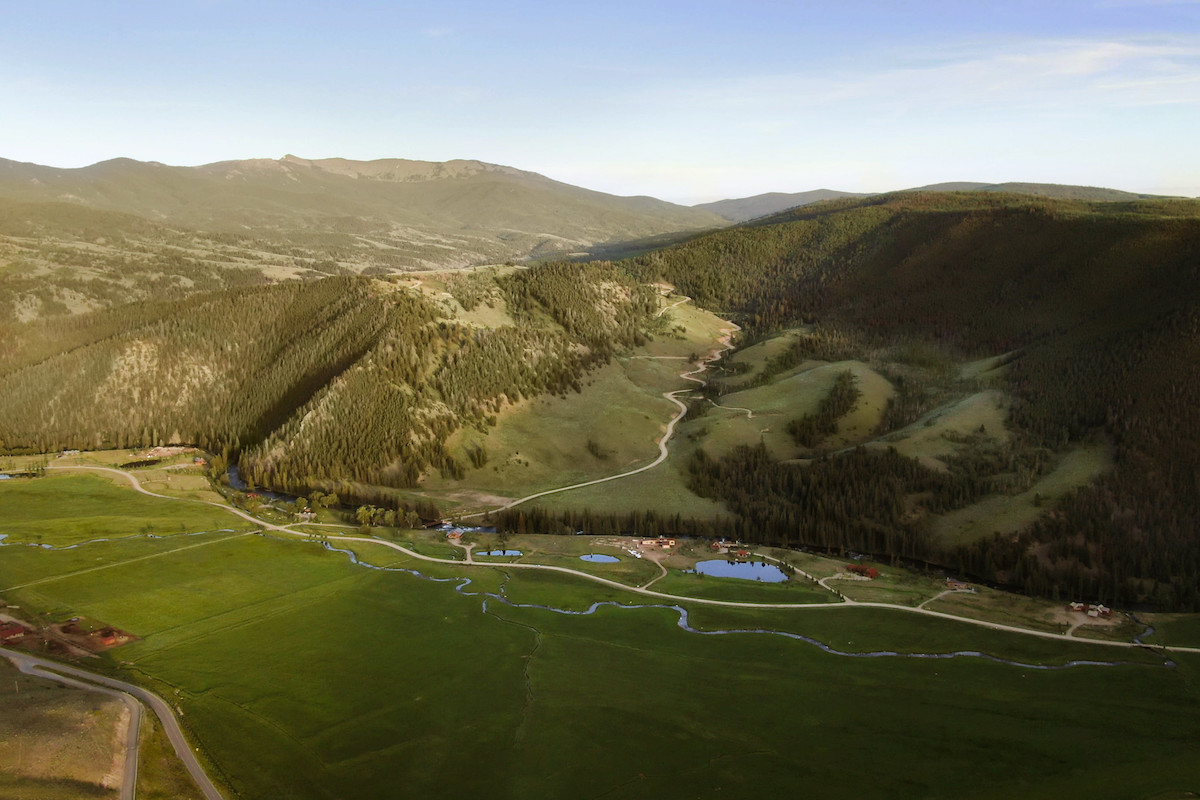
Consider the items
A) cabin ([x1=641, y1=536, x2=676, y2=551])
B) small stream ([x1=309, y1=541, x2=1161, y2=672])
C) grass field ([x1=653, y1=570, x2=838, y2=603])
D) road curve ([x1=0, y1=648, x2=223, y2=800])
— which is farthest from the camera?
cabin ([x1=641, y1=536, x2=676, y2=551])

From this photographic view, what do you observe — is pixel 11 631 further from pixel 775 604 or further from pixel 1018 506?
pixel 1018 506

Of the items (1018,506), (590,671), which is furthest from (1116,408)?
(590,671)

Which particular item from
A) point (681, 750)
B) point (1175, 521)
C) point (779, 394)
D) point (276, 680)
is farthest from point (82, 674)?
point (779, 394)

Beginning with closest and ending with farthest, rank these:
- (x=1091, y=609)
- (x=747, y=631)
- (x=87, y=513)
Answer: (x=747, y=631), (x=1091, y=609), (x=87, y=513)

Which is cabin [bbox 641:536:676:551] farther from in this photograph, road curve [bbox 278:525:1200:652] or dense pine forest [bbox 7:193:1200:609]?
road curve [bbox 278:525:1200:652]

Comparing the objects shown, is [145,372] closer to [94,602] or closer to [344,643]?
[94,602]

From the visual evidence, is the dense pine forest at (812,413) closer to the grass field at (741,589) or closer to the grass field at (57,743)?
the grass field at (741,589)

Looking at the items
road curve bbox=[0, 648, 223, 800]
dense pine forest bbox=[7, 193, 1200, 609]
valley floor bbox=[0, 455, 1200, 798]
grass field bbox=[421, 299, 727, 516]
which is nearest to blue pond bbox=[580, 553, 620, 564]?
valley floor bbox=[0, 455, 1200, 798]
